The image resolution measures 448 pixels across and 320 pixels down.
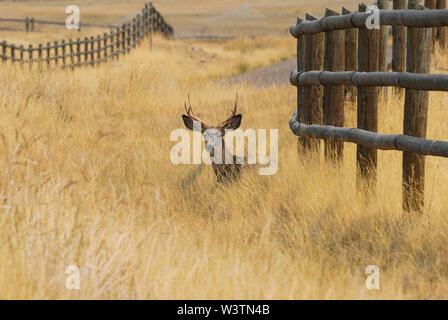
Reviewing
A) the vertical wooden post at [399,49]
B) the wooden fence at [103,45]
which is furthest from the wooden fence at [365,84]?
the wooden fence at [103,45]

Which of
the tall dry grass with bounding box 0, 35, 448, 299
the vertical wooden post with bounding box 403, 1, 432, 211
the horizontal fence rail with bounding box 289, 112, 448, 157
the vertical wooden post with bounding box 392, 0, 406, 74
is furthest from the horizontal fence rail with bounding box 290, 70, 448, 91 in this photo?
the vertical wooden post with bounding box 392, 0, 406, 74

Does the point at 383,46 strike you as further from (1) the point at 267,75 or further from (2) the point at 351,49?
(1) the point at 267,75

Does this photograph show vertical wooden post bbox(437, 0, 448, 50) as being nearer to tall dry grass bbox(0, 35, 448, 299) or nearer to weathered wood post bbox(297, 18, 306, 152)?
tall dry grass bbox(0, 35, 448, 299)

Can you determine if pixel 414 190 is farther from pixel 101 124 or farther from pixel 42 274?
pixel 101 124

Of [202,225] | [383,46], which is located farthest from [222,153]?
[383,46]

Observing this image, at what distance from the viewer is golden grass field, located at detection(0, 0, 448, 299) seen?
378 centimetres

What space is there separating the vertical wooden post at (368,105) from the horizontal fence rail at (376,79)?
0.11 m

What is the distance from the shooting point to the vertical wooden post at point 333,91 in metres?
6.59

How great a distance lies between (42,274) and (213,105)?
8678 mm

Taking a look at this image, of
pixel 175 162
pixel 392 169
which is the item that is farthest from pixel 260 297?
pixel 175 162

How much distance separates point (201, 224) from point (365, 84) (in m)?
1.86

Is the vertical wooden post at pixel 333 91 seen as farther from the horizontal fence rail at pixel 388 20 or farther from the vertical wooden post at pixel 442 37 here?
the vertical wooden post at pixel 442 37

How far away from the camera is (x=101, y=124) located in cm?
998
